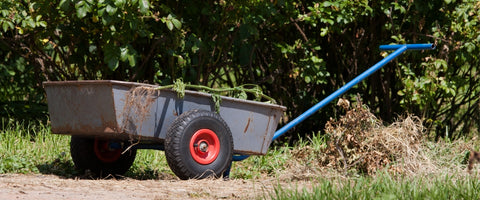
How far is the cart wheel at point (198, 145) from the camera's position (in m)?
4.33

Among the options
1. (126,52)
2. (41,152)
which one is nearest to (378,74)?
(126,52)

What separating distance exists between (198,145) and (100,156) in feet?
2.65

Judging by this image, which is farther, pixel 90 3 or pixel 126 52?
pixel 126 52

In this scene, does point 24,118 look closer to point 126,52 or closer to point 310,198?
point 126,52

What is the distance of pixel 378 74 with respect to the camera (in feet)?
22.7

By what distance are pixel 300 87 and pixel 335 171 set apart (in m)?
2.30

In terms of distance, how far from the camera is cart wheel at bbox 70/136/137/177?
4828mm

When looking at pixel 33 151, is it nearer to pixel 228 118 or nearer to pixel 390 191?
pixel 228 118

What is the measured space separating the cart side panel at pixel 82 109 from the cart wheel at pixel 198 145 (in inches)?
14.4

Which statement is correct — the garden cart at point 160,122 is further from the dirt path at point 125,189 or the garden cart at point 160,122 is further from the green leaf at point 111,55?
the green leaf at point 111,55

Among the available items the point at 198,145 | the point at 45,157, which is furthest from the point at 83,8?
the point at 45,157

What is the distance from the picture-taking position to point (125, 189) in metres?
4.08

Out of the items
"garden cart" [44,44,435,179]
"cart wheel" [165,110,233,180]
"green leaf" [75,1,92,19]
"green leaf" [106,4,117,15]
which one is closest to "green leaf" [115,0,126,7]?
"green leaf" [106,4,117,15]

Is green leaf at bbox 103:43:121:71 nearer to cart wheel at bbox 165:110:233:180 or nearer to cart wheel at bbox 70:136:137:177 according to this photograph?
cart wheel at bbox 70:136:137:177
